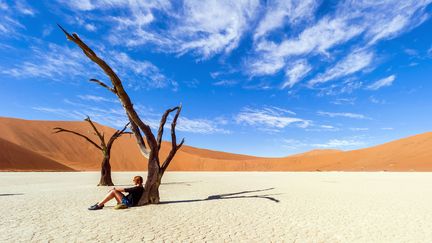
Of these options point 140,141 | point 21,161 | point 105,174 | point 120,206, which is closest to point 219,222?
point 120,206

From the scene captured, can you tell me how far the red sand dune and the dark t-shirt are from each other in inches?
1556

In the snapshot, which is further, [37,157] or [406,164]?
[37,157]

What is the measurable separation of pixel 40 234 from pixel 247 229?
410 centimetres

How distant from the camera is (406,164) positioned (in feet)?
139

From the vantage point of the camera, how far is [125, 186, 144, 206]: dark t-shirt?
9.30 meters

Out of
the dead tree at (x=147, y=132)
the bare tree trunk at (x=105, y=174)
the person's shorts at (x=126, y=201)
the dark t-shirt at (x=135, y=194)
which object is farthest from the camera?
the bare tree trunk at (x=105, y=174)

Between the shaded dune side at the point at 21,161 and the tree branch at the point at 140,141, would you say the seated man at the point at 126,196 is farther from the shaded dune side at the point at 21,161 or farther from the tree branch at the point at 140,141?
the shaded dune side at the point at 21,161

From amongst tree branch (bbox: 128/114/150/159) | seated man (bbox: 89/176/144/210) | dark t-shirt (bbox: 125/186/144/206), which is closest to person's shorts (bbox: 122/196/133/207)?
seated man (bbox: 89/176/144/210)

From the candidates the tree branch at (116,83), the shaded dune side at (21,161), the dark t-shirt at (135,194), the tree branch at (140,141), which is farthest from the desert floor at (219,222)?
the shaded dune side at (21,161)

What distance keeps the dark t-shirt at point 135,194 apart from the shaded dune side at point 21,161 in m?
39.0

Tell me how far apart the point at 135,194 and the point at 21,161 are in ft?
139

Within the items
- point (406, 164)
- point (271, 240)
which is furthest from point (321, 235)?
point (406, 164)

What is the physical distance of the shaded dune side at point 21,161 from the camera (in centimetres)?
Result: 4095

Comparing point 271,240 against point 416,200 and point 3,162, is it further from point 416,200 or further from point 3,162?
point 3,162
